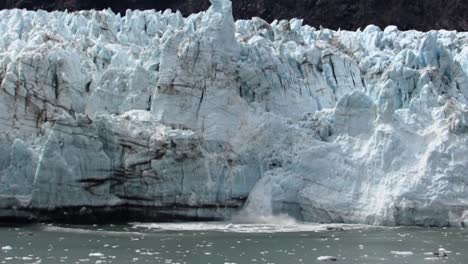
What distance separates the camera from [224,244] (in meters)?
A: 17.0

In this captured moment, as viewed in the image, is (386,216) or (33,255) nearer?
(33,255)

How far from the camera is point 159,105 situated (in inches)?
838

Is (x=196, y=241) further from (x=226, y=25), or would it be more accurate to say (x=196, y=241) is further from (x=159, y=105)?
(x=226, y=25)

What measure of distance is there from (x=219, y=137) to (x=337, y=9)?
25.2 meters

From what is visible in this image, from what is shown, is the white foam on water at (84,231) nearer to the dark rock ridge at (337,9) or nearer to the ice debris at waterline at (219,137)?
the ice debris at waterline at (219,137)

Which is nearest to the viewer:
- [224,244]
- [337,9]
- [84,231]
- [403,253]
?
[403,253]

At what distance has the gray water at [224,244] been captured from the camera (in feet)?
50.9

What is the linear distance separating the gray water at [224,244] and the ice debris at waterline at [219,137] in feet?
2.47

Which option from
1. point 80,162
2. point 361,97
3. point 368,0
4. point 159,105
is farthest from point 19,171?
point 368,0

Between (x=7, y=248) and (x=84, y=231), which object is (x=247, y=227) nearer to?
(x=84, y=231)

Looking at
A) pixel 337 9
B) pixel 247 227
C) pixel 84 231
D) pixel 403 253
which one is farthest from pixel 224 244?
pixel 337 9

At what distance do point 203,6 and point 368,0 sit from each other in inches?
Answer: 302

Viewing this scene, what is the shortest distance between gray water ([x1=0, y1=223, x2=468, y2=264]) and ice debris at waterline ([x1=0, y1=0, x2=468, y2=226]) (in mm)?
753

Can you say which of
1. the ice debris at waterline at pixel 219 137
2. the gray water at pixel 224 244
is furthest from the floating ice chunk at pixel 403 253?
the ice debris at waterline at pixel 219 137
